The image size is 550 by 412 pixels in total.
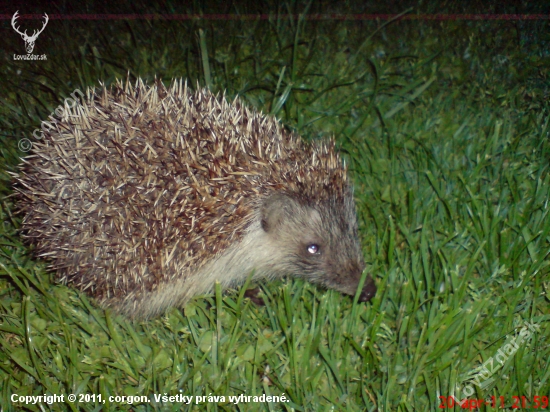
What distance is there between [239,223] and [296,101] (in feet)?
6.59

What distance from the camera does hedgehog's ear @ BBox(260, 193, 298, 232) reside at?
2.59 meters

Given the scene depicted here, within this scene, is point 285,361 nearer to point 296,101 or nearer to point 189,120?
point 189,120

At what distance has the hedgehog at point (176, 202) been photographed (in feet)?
7.77

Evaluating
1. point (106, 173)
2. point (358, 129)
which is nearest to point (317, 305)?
point (106, 173)

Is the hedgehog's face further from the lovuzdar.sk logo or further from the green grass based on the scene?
the lovuzdar.sk logo

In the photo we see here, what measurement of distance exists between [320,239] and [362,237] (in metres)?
0.62

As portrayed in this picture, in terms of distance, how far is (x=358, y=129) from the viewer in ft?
13.4

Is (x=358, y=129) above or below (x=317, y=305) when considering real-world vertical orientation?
above

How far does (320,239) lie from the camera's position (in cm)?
269
